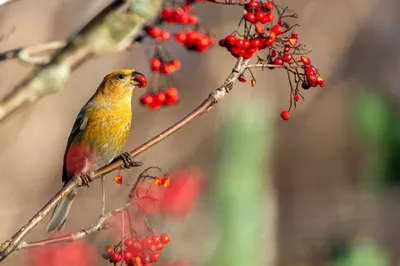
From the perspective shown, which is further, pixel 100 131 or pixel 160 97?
pixel 100 131

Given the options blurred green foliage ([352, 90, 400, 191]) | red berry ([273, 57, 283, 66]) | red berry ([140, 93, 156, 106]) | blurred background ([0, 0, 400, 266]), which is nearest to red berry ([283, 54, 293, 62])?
red berry ([273, 57, 283, 66])

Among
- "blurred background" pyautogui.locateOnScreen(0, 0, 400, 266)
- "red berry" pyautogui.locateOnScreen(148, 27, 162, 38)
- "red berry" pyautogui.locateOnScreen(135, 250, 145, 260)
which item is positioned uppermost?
"blurred background" pyautogui.locateOnScreen(0, 0, 400, 266)

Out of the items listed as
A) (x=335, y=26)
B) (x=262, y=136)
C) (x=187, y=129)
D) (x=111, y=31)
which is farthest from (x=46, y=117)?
(x=111, y=31)

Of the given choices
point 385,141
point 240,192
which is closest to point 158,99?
point 385,141

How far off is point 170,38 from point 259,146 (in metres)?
3.35

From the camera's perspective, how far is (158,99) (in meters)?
1.63

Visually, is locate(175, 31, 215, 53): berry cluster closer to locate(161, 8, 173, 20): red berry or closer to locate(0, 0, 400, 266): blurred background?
locate(161, 8, 173, 20): red berry

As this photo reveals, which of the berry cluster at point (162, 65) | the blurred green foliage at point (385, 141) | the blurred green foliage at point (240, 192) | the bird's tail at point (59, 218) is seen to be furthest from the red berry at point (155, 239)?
the blurred green foliage at point (240, 192)

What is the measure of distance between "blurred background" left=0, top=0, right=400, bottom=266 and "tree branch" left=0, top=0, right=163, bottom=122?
2.40 metres

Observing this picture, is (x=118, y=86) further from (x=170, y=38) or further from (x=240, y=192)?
(x=240, y=192)

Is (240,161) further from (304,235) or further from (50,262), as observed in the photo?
(304,235)

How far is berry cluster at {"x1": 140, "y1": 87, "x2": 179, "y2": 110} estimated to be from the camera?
1625 millimetres

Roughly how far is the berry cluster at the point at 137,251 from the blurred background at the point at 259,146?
5.75ft

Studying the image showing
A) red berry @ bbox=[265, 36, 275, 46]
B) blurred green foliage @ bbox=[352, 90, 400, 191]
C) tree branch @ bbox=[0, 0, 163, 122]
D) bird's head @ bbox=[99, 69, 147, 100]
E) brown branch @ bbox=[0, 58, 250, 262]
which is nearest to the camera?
tree branch @ bbox=[0, 0, 163, 122]
